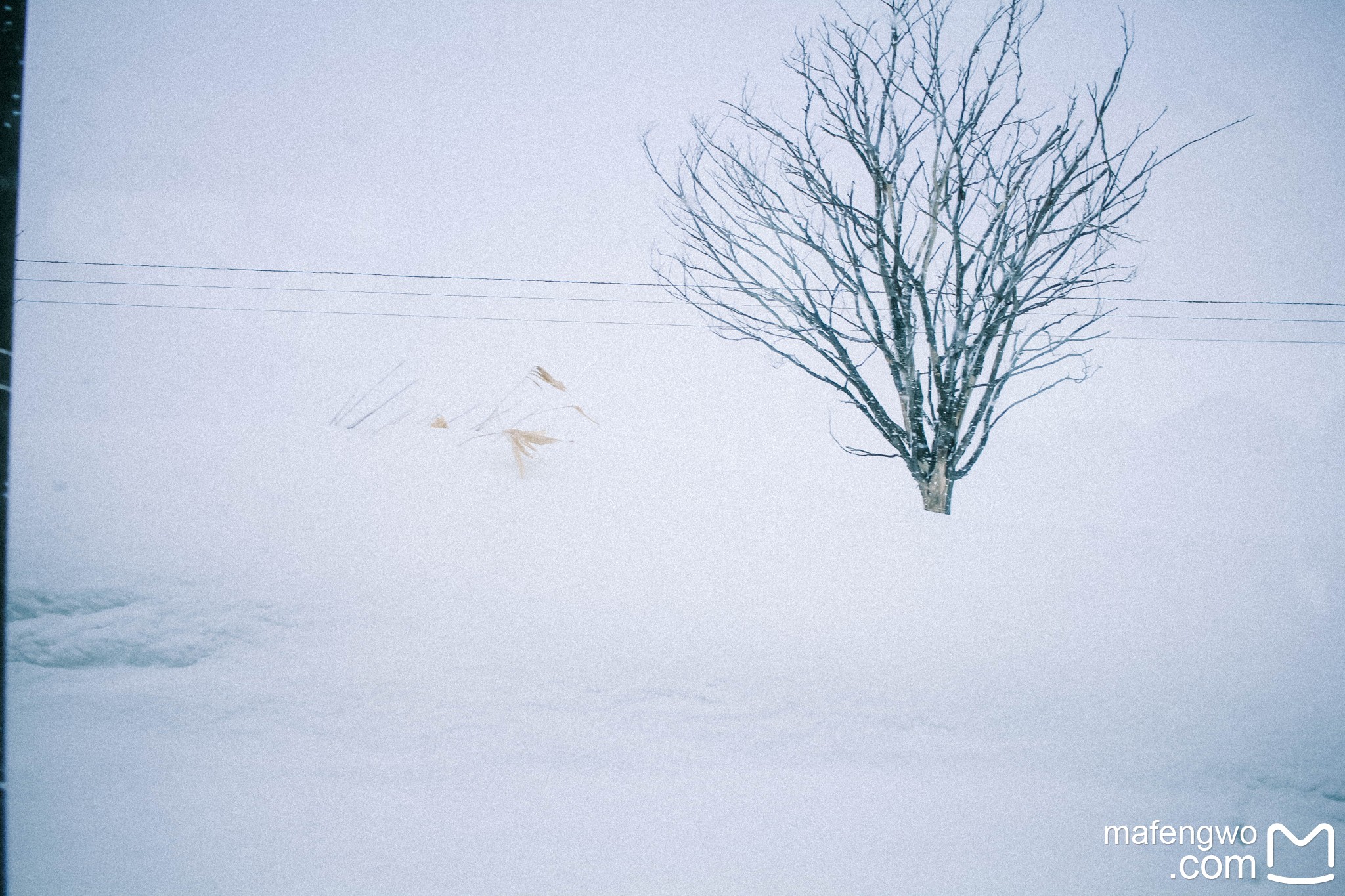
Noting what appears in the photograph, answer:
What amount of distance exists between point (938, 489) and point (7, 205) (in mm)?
5144

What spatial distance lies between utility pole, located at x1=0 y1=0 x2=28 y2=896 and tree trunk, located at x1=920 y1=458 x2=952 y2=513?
497 cm

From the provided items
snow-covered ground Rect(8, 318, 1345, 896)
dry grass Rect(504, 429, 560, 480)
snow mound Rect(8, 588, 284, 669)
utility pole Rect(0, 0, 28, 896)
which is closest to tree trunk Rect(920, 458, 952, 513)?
snow-covered ground Rect(8, 318, 1345, 896)

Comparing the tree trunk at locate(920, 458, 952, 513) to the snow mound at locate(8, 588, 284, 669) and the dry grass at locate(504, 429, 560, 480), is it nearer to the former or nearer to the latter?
the dry grass at locate(504, 429, 560, 480)

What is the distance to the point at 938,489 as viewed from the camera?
495 centimetres

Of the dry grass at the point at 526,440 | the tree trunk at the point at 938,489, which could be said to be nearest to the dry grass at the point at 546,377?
the dry grass at the point at 526,440

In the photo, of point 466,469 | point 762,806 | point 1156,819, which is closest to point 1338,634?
point 1156,819

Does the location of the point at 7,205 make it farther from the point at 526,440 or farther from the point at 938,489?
the point at 938,489

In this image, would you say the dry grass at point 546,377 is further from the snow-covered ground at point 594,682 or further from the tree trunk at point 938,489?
the tree trunk at point 938,489

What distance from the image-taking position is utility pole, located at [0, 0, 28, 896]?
4.91 feet

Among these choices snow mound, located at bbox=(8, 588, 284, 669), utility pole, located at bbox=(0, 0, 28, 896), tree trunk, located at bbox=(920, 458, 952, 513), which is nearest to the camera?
utility pole, located at bbox=(0, 0, 28, 896)

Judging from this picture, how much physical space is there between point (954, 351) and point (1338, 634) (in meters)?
2.79

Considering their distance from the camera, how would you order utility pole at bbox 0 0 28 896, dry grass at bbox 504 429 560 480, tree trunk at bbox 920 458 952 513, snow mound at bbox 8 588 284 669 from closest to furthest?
utility pole at bbox 0 0 28 896, snow mound at bbox 8 588 284 669, dry grass at bbox 504 429 560 480, tree trunk at bbox 920 458 952 513

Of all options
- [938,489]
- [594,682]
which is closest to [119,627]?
[594,682]

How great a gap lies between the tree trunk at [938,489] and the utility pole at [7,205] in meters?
4.97
